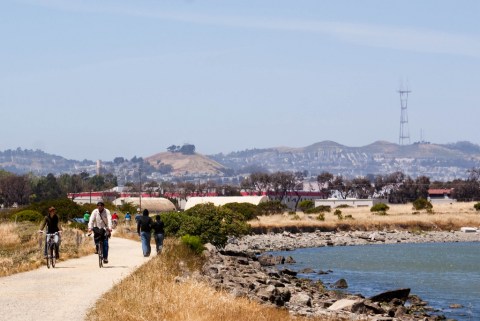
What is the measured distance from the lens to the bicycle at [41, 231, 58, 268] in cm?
2738

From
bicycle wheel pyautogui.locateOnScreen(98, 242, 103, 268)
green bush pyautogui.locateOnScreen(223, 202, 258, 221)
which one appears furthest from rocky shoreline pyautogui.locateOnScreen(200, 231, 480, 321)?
green bush pyautogui.locateOnScreen(223, 202, 258, 221)

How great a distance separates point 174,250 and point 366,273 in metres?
21.2

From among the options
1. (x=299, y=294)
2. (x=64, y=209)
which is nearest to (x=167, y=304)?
(x=299, y=294)

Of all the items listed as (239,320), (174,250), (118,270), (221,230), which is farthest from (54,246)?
(221,230)

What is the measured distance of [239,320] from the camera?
15992mm

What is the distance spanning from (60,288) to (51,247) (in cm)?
637

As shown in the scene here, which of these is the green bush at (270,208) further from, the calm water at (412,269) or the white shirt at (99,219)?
the white shirt at (99,219)

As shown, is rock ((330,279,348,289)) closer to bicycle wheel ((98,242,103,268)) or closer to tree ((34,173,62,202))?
bicycle wheel ((98,242,103,268))

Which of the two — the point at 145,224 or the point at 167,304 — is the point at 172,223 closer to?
the point at 145,224

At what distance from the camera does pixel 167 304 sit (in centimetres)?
1689

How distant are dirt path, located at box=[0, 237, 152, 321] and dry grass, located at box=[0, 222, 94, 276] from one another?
1.96 feet

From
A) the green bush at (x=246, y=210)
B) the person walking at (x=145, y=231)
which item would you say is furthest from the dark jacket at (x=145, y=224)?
the green bush at (x=246, y=210)

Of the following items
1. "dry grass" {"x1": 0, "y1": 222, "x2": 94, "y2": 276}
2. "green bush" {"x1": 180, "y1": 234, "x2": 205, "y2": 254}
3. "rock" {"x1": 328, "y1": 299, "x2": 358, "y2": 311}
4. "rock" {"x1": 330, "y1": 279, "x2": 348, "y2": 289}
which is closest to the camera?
"rock" {"x1": 328, "y1": 299, "x2": 358, "y2": 311}

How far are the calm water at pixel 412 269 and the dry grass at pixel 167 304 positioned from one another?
14.3m
